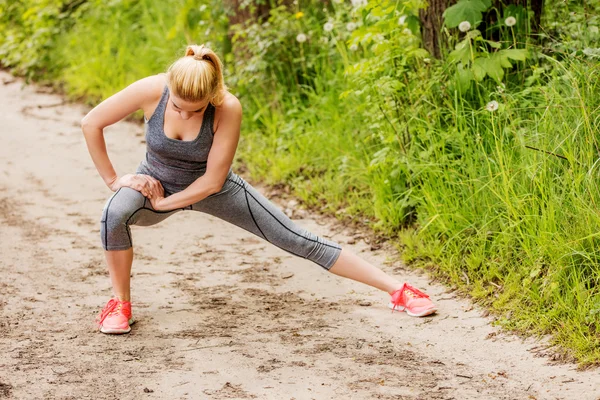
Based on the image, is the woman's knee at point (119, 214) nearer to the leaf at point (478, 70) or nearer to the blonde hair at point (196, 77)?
the blonde hair at point (196, 77)

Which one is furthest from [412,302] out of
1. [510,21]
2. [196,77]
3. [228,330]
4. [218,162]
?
[510,21]

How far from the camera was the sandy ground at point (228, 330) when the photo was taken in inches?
130

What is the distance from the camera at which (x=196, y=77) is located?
3438mm

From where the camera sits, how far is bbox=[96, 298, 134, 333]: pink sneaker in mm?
3885

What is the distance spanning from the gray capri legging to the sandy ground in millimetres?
365

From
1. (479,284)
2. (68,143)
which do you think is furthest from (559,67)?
(68,143)

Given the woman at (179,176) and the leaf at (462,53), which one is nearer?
the woman at (179,176)

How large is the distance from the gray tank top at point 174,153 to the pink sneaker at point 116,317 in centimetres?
59

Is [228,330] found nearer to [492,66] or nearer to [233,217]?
[233,217]

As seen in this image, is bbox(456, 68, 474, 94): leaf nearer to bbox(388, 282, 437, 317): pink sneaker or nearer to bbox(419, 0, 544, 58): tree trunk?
bbox(419, 0, 544, 58): tree trunk

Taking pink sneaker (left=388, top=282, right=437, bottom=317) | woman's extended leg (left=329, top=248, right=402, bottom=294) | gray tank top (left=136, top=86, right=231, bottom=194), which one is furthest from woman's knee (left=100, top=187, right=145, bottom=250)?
pink sneaker (left=388, top=282, right=437, bottom=317)

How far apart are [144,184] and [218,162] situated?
36cm

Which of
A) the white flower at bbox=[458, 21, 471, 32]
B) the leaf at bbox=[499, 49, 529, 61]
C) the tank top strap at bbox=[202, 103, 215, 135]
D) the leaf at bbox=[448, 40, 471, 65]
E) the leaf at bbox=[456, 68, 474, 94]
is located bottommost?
the leaf at bbox=[456, 68, 474, 94]

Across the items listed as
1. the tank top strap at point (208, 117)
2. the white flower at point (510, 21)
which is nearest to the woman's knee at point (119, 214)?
the tank top strap at point (208, 117)
